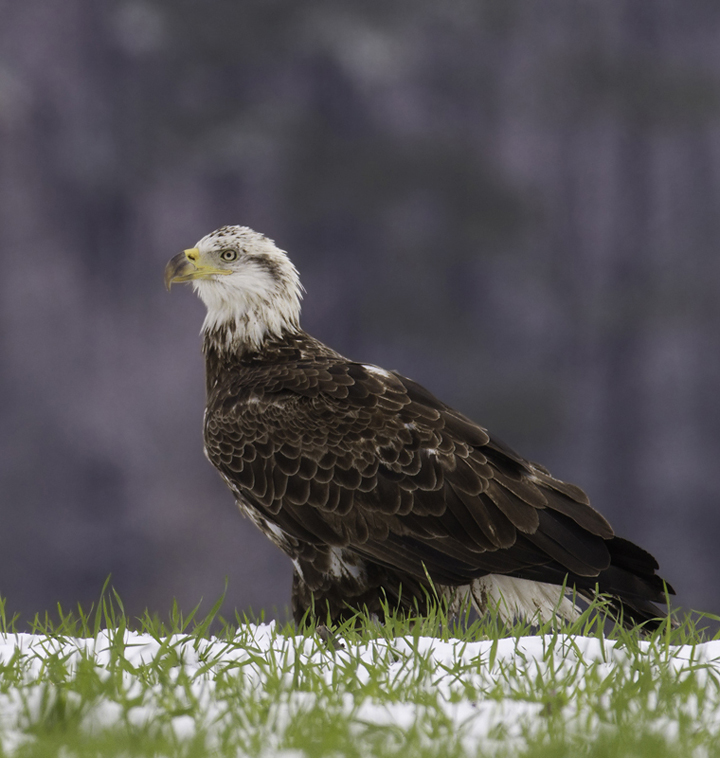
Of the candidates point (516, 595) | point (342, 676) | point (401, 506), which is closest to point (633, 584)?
point (516, 595)

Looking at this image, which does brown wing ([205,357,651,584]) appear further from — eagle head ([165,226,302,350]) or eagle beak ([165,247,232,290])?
eagle beak ([165,247,232,290])

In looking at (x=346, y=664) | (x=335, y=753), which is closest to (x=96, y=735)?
(x=335, y=753)

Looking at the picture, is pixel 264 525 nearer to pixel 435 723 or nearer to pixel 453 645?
pixel 453 645

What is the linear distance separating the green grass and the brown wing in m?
1.34

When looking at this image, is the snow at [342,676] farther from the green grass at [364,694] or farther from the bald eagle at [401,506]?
the bald eagle at [401,506]

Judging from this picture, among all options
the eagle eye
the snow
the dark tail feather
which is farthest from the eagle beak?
the dark tail feather

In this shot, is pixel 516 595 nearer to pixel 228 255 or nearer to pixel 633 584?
pixel 633 584

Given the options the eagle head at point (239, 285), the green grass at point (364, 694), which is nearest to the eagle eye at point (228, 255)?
the eagle head at point (239, 285)

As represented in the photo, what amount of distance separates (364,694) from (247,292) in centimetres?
452

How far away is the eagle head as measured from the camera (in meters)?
7.47

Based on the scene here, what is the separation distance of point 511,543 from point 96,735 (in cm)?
351

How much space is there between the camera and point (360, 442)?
6.37 meters

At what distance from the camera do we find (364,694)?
3.55 m

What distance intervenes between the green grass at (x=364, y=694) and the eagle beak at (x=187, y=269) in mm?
3447
